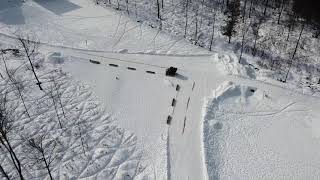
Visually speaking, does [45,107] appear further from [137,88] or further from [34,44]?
[34,44]

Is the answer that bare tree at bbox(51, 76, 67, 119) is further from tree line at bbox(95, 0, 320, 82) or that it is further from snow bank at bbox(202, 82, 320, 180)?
tree line at bbox(95, 0, 320, 82)

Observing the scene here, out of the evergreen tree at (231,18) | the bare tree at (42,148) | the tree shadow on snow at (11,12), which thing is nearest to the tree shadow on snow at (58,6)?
the tree shadow on snow at (11,12)

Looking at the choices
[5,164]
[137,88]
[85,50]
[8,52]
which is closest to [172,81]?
[137,88]

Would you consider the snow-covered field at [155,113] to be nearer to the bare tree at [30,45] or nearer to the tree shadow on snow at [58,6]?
the bare tree at [30,45]

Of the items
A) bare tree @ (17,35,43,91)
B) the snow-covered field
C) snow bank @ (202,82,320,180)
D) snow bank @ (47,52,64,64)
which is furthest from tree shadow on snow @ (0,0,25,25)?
snow bank @ (202,82,320,180)

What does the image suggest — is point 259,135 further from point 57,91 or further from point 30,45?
point 30,45
